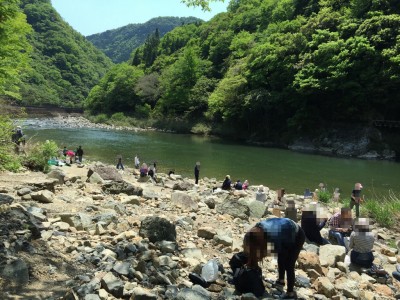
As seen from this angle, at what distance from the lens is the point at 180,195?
9.91m

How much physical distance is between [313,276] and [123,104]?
82708mm

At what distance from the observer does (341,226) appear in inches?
327

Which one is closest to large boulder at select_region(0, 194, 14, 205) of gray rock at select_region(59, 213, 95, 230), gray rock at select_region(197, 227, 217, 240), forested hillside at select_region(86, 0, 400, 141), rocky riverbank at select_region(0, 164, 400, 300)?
rocky riverbank at select_region(0, 164, 400, 300)

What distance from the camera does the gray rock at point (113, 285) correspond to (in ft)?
12.7

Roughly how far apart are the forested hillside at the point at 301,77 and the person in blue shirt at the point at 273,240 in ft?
124

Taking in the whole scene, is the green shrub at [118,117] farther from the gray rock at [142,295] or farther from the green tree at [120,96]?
the gray rock at [142,295]

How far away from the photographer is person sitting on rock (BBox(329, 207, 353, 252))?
805 cm

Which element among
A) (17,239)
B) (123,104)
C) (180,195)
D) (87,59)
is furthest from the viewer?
(87,59)

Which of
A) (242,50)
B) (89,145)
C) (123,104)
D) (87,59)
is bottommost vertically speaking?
(89,145)

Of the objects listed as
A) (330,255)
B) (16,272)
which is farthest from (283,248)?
(16,272)

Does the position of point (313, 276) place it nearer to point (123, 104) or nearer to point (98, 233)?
point (98, 233)

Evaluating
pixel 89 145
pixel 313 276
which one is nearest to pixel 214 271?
pixel 313 276

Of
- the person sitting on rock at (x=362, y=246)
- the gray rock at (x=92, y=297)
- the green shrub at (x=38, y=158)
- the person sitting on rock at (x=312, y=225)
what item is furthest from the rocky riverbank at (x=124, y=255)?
the green shrub at (x=38, y=158)

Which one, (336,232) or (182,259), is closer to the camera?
(182,259)
